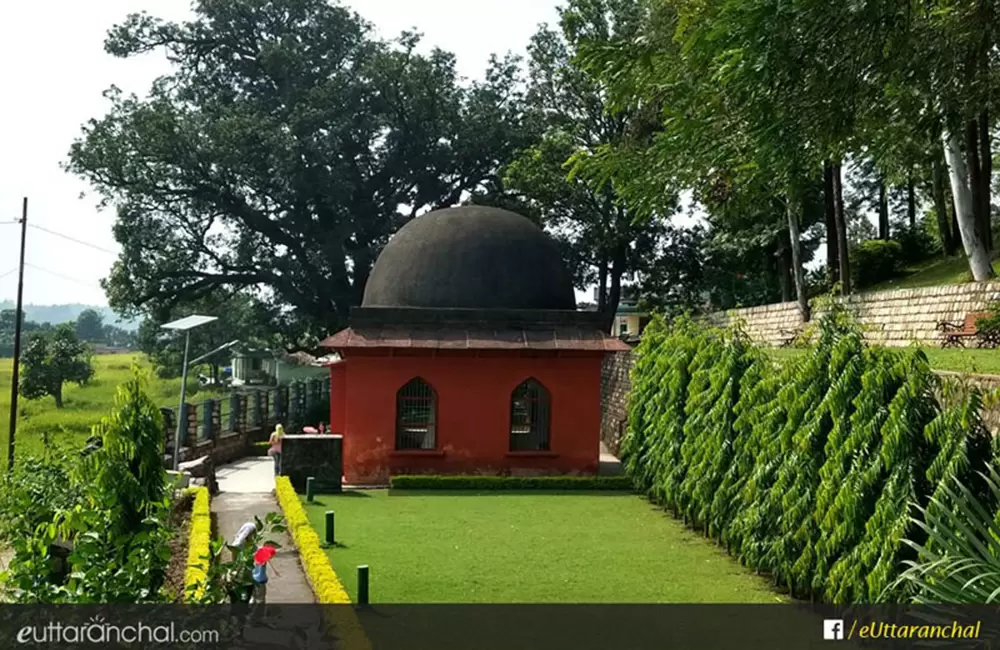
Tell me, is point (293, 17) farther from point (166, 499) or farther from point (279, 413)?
point (166, 499)

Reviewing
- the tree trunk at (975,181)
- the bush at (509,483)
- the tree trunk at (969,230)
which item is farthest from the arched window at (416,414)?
the tree trunk at (975,181)

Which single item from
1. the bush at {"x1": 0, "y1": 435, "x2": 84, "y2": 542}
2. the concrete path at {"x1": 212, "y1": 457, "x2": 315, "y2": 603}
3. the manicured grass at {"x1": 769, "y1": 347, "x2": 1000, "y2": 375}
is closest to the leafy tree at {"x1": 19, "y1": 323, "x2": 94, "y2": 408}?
the concrete path at {"x1": 212, "y1": 457, "x2": 315, "y2": 603}

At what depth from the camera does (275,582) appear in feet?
39.3

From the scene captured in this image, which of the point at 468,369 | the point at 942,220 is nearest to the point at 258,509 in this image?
the point at 468,369

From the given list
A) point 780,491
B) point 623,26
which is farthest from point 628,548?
point 623,26

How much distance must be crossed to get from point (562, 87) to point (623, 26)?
4268 millimetres

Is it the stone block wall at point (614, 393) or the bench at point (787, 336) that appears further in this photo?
the stone block wall at point (614, 393)

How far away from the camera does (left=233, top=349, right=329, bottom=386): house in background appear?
45.8 meters

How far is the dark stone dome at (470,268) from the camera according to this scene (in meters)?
21.6

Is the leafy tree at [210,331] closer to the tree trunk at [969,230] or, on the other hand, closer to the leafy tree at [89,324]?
the tree trunk at [969,230]

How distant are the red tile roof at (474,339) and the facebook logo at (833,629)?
11.0 m

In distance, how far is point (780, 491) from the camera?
442 inches

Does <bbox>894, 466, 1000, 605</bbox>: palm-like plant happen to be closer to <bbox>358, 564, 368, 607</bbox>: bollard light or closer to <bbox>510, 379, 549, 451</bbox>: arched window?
<bbox>358, 564, 368, 607</bbox>: bollard light

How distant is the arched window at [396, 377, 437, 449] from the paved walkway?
3165mm
